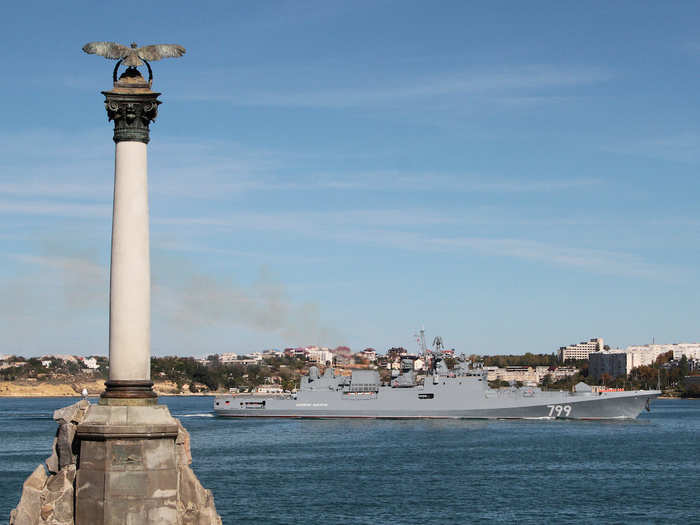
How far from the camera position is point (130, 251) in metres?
12.7

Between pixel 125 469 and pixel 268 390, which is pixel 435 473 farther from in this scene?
pixel 268 390

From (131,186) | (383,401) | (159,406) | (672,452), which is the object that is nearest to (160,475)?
(159,406)

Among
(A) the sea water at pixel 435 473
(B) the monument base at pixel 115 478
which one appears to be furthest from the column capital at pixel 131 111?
(A) the sea water at pixel 435 473

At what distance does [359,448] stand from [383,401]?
30.0 metres

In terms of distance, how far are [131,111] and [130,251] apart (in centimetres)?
185

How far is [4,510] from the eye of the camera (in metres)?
28.6

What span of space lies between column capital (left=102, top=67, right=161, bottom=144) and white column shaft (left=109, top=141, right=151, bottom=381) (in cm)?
13

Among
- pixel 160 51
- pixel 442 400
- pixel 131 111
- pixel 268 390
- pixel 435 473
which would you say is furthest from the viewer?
pixel 268 390

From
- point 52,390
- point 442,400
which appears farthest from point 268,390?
point 52,390

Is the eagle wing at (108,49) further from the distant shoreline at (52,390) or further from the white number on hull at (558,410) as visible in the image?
the distant shoreline at (52,390)

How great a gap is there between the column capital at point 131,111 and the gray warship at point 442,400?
70430 millimetres

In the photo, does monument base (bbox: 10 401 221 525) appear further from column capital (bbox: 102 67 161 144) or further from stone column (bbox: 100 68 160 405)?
column capital (bbox: 102 67 161 144)

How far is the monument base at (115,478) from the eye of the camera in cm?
1214

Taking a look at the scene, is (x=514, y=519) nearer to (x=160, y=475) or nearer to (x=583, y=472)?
(x=583, y=472)
